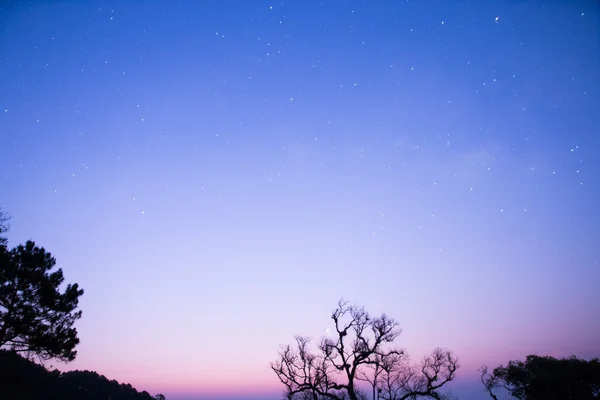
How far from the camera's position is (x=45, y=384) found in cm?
3070

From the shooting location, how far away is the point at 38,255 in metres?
21.6

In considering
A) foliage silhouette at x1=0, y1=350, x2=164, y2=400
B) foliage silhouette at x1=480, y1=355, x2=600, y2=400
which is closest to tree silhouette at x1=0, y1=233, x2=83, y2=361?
foliage silhouette at x1=0, y1=350, x2=164, y2=400

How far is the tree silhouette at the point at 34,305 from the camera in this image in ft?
65.1

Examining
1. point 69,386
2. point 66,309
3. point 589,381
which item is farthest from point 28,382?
point 589,381

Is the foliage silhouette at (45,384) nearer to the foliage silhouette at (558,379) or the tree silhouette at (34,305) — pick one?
the tree silhouette at (34,305)

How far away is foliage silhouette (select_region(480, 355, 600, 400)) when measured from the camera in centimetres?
3425

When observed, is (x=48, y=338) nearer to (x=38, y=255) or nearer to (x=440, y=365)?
(x=38, y=255)

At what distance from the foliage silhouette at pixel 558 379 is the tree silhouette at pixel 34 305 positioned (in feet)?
166

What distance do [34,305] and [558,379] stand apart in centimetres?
5393

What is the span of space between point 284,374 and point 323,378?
15.1 ft

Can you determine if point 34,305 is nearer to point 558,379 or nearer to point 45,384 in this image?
point 45,384

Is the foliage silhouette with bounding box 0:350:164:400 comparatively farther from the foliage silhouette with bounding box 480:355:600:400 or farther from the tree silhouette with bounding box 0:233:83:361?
the foliage silhouette with bounding box 480:355:600:400

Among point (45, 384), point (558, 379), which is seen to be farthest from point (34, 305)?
point (558, 379)

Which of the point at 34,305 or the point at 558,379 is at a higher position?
the point at 34,305
